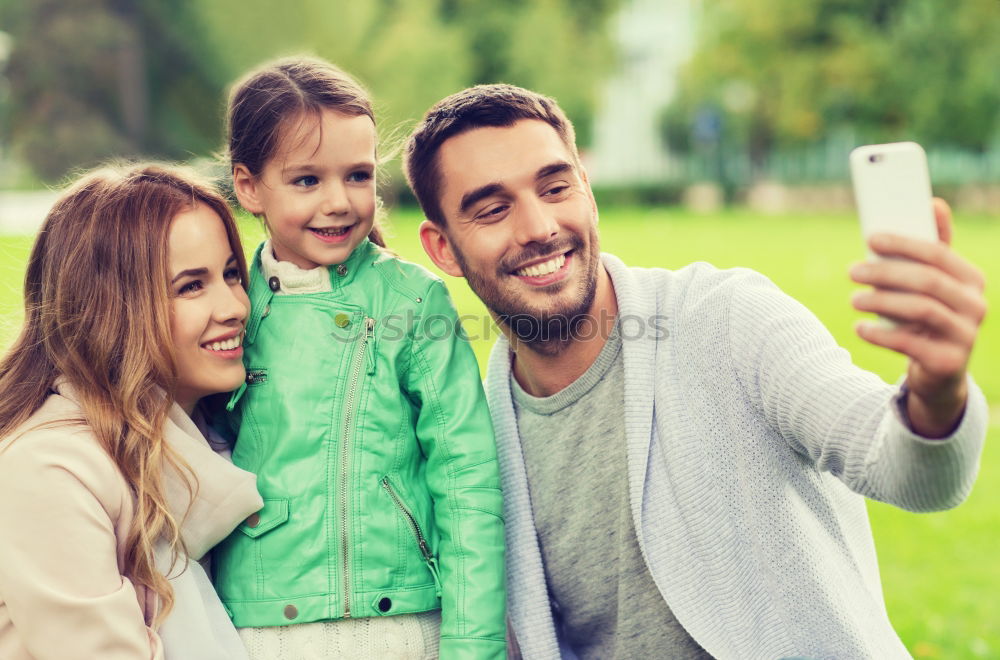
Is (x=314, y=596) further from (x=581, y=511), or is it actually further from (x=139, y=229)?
(x=139, y=229)

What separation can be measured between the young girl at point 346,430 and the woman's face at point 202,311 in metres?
0.10

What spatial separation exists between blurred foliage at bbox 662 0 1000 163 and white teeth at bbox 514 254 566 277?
36175 mm

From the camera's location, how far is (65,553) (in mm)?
2410

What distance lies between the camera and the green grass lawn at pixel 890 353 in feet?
15.9

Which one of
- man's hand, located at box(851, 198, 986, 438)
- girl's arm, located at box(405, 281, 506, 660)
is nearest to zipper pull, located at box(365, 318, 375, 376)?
girl's arm, located at box(405, 281, 506, 660)

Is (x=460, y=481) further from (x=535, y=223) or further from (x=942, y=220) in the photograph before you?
(x=942, y=220)

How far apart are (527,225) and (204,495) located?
1145 mm

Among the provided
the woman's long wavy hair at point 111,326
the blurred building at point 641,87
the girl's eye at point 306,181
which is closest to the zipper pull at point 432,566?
the woman's long wavy hair at point 111,326

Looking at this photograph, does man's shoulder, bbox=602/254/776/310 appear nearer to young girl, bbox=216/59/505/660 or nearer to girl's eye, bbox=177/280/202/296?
young girl, bbox=216/59/505/660

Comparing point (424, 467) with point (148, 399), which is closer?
point (148, 399)

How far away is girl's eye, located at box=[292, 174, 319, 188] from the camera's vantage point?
3.01 metres

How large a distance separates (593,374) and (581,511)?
392 millimetres

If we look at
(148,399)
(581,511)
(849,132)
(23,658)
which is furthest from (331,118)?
(849,132)

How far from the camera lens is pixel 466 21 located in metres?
46.2
